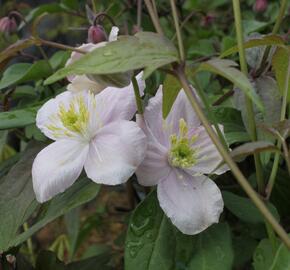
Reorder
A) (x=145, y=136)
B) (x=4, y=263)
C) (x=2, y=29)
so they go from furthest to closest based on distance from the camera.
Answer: (x=2, y=29) → (x=4, y=263) → (x=145, y=136)

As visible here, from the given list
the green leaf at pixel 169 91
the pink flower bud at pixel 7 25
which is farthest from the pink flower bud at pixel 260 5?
the green leaf at pixel 169 91

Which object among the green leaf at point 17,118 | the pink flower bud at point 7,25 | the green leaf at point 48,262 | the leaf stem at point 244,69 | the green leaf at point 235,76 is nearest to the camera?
the green leaf at point 235,76

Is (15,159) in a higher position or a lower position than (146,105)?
lower

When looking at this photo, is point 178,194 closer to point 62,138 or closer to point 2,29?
point 62,138

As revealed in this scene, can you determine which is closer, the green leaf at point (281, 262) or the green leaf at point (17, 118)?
the green leaf at point (281, 262)

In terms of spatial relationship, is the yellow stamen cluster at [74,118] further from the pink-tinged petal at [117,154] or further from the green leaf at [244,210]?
the green leaf at [244,210]

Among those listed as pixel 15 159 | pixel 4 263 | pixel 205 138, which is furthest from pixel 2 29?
pixel 205 138

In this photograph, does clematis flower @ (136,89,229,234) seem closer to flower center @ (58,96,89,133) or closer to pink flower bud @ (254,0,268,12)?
flower center @ (58,96,89,133)
